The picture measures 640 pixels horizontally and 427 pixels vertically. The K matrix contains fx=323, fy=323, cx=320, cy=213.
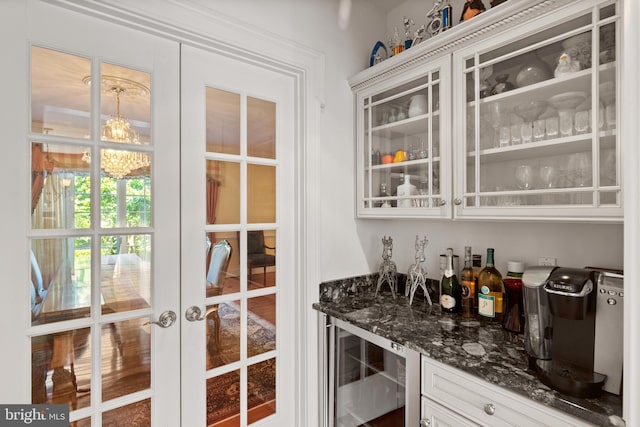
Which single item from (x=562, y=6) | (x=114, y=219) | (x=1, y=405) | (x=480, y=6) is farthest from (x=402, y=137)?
(x=1, y=405)

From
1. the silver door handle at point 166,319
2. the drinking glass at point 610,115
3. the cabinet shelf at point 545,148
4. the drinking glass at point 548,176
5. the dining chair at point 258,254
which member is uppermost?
the drinking glass at point 610,115

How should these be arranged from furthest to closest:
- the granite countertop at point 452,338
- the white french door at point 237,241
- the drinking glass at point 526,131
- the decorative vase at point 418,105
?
the decorative vase at point 418,105, the white french door at point 237,241, the drinking glass at point 526,131, the granite countertop at point 452,338

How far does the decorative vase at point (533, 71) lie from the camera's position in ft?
3.84

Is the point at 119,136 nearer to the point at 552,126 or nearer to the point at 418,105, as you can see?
the point at 418,105

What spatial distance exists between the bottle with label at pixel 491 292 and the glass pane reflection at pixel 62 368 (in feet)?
5.31

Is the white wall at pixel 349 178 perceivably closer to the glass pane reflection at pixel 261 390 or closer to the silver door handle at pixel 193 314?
the glass pane reflection at pixel 261 390

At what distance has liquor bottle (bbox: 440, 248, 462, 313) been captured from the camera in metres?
1.55

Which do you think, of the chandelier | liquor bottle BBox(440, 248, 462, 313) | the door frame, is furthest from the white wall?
the chandelier

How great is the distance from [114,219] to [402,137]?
136 cm

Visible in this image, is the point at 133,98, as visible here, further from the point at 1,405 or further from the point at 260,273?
the point at 1,405

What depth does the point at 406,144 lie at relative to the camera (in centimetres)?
165

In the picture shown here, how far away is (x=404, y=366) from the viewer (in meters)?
1.29

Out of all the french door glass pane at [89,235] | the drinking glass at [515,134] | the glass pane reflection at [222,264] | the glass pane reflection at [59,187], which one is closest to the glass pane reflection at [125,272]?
the french door glass pane at [89,235]

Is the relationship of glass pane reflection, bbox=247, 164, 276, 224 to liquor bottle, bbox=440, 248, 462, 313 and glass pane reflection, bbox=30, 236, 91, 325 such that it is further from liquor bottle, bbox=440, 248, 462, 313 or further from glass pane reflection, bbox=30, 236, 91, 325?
liquor bottle, bbox=440, 248, 462, 313
